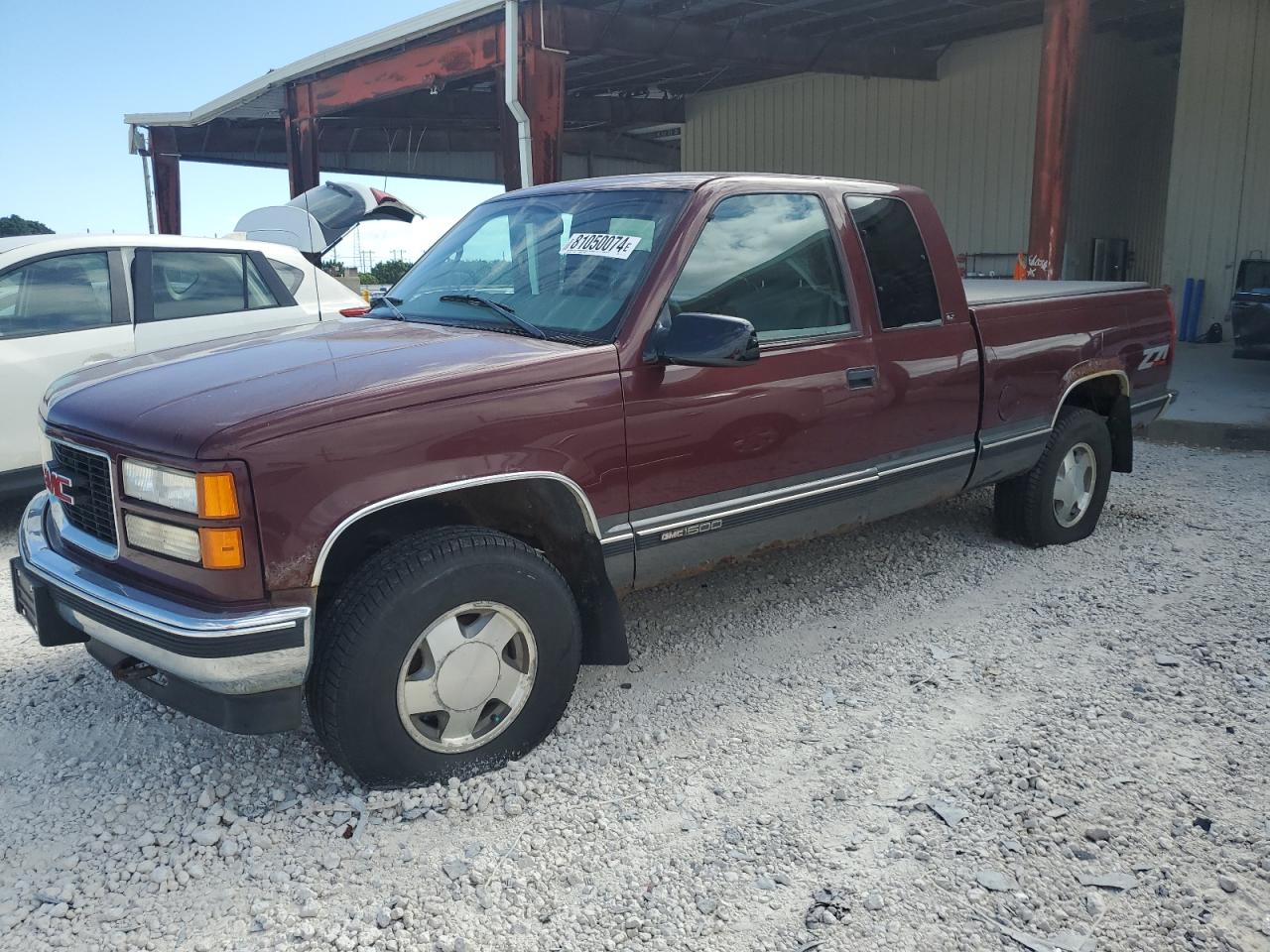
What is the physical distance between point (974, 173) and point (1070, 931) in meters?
16.2

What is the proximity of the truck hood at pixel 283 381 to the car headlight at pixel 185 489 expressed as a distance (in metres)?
0.06

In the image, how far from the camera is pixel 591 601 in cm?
336

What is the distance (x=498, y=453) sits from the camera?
9.82 feet

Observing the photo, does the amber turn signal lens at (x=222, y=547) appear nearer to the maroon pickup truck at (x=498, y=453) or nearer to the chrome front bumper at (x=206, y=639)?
the maroon pickup truck at (x=498, y=453)

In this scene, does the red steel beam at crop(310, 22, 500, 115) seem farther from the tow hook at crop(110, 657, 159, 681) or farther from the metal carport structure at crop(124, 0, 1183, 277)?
the tow hook at crop(110, 657, 159, 681)

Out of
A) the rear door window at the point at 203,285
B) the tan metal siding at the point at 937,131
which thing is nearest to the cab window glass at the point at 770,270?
the rear door window at the point at 203,285

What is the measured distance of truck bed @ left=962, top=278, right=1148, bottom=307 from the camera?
4797 millimetres

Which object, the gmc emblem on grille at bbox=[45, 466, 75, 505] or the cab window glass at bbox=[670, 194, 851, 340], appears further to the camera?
the cab window glass at bbox=[670, 194, 851, 340]

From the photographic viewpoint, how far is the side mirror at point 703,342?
10.5 feet

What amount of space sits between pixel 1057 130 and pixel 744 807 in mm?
9495

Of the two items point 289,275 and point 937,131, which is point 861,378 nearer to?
point 289,275

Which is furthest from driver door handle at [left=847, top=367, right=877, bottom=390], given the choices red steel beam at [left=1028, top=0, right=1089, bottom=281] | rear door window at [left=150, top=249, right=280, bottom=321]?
red steel beam at [left=1028, top=0, right=1089, bottom=281]

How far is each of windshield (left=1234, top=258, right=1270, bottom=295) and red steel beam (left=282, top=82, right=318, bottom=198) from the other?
13374 mm

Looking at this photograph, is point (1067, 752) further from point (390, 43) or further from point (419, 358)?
point (390, 43)
